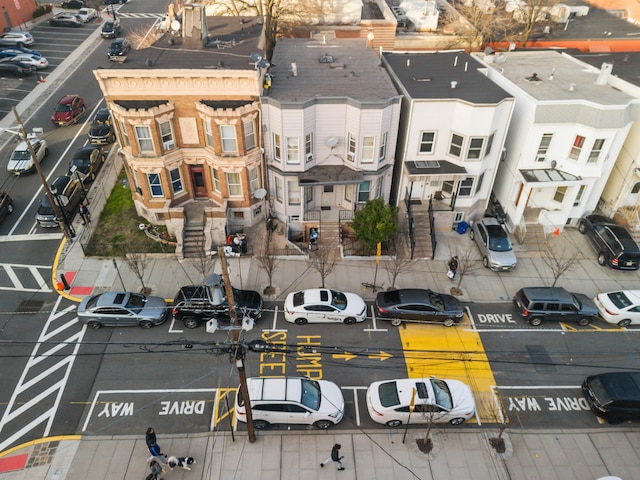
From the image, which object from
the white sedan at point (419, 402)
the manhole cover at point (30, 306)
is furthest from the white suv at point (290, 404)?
the manhole cover at point (30, 306)

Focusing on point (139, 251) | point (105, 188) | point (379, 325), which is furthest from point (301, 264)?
point (105, 188)

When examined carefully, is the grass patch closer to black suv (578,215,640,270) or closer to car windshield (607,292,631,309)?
car windshield (607,292,631,309)

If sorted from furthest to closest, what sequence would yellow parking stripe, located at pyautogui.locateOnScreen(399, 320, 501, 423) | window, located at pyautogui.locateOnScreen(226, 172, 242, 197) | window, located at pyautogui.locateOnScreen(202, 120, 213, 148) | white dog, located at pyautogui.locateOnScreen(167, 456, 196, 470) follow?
window, located at pyautogui.locateOnScreen(226, 172, 242, 197) < window, located at pyautogui.locateOnScreen(202, 120, 213, 148) < yellow parking stripe, located at pyautogui.locateOnScreen(399, 320, 501, 423) < white dog, located at pyautogui.locateOnScreen(167, 456, 196, 470)

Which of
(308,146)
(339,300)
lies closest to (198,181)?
(308,146)

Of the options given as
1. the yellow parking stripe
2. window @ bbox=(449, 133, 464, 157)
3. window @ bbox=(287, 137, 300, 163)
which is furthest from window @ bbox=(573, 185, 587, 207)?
window @ bbox=(287, 137, 300, 163)

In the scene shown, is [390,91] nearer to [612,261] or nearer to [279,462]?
[612,261]

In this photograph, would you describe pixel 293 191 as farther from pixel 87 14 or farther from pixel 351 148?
pixel 87 14

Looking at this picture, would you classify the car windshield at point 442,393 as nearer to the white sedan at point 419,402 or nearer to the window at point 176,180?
the white sedan at point 419,402
